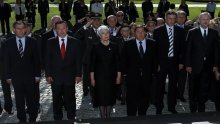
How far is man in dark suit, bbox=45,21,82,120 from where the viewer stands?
749 centimetres

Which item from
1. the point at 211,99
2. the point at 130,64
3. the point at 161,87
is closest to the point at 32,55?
the point at 130,64

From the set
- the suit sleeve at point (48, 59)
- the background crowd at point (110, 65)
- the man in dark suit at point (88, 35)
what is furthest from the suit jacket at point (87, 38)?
the suit sleeve at point (48, 59)

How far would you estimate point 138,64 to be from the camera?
7.68 meters

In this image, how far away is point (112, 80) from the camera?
7.62 meters

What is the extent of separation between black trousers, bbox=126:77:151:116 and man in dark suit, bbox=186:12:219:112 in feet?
3.34

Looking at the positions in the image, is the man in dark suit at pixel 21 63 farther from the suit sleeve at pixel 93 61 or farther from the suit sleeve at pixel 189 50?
the suit sleeve at pixel 189 50

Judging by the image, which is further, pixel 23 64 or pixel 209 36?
pixel 209 36

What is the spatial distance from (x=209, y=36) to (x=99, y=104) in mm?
2524

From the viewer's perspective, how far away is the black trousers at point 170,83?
835cm

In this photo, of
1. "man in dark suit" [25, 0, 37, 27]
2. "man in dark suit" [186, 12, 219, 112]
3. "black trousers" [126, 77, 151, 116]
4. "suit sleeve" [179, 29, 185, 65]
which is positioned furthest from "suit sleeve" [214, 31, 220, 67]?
"man in dark suit" [25, 0, 37, 27]

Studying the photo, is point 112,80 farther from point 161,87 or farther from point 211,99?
point 211,99

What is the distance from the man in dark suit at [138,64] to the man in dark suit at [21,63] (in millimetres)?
→ 1685

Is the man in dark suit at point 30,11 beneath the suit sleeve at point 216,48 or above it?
beneath

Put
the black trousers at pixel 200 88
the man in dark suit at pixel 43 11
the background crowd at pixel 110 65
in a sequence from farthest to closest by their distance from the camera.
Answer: the man in dark suit at pixel 43 11
the black trousers at pixel 200 88
the background crowd at pixel 110 65
